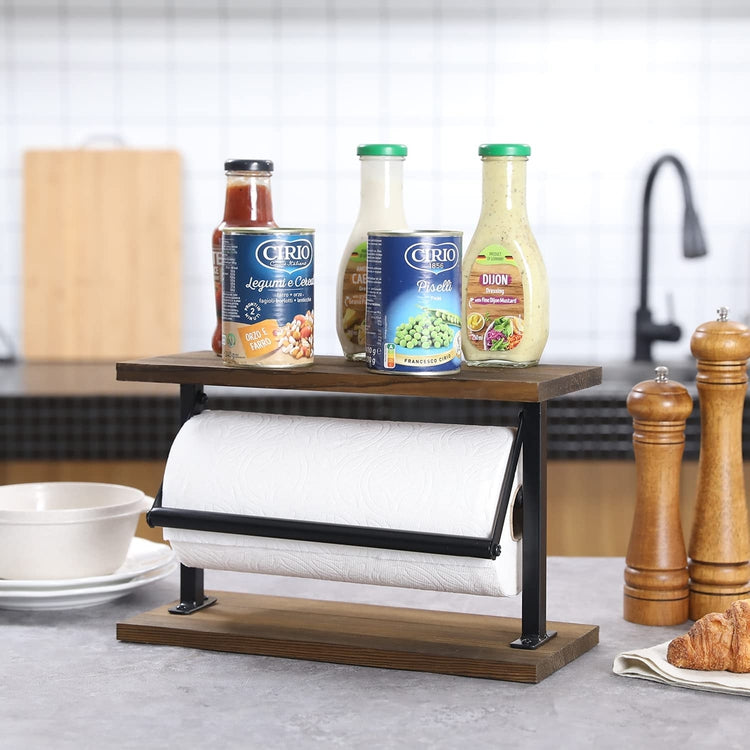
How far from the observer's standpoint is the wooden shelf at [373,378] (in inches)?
40.1

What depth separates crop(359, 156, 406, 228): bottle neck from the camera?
44.6 inches

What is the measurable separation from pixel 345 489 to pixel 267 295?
181mm

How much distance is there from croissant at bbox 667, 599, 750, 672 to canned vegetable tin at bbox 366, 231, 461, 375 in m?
0.30

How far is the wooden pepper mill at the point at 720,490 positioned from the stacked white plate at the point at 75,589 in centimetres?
55

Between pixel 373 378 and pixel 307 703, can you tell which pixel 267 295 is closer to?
pixel 373 378

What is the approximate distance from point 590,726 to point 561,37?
2554 mm

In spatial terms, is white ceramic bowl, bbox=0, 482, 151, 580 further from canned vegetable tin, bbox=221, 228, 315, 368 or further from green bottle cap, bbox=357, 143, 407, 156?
green bottle cap, bbox=357, 143, 407, 156

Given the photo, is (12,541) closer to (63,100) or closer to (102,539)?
(102,539)

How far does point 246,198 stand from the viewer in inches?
45.6

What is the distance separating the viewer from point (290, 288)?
1074mm

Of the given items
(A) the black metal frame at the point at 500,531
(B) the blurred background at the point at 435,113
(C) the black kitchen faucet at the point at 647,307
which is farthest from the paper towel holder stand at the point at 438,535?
(B) the blurred background at the point at 435,113

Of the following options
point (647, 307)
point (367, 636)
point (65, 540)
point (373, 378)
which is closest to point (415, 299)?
point (373, 378)

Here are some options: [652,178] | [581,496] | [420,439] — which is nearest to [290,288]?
[420,439]

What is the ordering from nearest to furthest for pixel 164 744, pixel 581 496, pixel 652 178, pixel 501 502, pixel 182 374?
pixel 164 744 < pixel 501 502 < pixel 182 374 < pixel 581 496 < pixel 652 178
